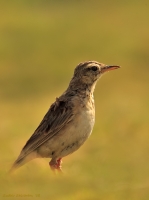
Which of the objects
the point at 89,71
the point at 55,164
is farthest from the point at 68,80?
the point at 55,164

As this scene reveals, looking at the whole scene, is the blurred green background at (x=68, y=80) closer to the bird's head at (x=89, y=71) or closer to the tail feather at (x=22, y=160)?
the tail feather at (x=22, y=160)

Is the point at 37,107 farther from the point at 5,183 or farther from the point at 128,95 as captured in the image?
the point at 5,183

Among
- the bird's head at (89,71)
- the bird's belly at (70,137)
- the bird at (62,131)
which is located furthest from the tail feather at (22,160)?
the bird's head at (89,71)

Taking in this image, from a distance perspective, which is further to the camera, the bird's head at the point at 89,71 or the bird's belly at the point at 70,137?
the bird's head at the point at 89,71

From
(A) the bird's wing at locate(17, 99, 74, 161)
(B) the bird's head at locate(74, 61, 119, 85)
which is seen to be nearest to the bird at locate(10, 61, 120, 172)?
(A) the bird's wing at locate(17, 99, 74, 161)

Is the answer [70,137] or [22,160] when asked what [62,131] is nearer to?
[70,137]

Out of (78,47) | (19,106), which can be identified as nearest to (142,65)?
(78,47)
